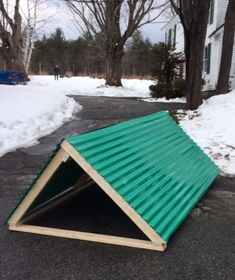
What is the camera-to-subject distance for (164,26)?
36312 millimetres

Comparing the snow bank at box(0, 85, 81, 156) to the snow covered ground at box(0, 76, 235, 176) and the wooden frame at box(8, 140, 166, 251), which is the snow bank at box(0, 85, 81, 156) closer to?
the snow covered ground at box(0, 76, 235, 176)

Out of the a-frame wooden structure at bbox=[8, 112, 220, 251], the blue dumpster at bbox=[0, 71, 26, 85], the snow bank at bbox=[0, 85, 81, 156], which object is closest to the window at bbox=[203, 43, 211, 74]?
the blue dumpster at bbox=[0, 71, 26, 85]

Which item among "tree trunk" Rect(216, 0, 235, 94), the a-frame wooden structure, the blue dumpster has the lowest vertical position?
the blue dumpster

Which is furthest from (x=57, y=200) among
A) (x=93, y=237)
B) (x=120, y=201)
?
(x=120, y=201)

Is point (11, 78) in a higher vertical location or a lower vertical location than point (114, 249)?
lower

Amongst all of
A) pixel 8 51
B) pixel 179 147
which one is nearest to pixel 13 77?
pixel 8 51

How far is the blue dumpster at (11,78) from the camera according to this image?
20.0m

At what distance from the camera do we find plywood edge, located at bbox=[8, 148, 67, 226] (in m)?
3.38

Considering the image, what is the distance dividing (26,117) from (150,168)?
5.79 meters

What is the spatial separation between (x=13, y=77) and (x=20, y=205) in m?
18.3

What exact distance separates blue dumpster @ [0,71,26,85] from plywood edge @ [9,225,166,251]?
17.6 metres

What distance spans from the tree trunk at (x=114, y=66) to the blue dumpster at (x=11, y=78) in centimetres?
540

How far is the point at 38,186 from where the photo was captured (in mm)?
3520

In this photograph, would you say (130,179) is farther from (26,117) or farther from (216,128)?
(26,117)
